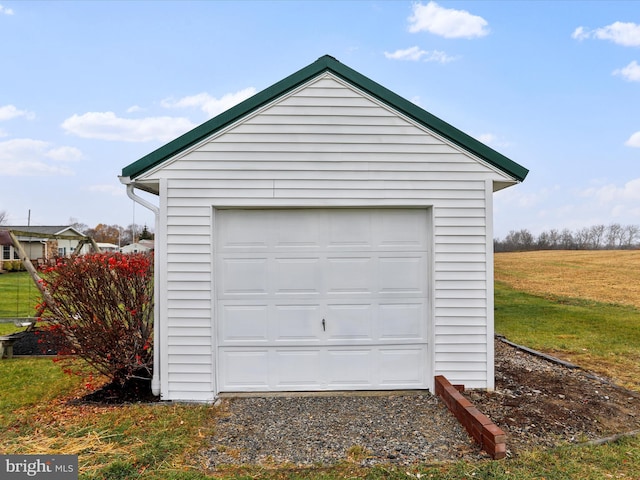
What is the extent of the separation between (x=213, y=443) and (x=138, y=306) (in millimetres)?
2253

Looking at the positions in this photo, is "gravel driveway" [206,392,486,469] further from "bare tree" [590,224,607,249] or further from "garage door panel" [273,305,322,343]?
"bare tree" [590,224,607,249]

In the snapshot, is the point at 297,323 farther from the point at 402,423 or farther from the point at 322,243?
the point at 402,423

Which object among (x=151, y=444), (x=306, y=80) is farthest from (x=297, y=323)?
(x=306, y=80)

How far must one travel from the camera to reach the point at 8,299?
14344 mm

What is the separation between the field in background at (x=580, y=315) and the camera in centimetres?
689

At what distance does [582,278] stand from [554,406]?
69.6ft

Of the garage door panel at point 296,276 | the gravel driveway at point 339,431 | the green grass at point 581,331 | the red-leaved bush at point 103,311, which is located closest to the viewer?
the gravel driveway at point 339,431

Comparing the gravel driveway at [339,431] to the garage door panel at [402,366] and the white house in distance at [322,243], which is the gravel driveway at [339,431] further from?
the white house in distance at [322,243]

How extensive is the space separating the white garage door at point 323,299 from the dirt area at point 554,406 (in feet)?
3.49

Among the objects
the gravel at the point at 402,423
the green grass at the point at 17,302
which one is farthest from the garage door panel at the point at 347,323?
the green grass at the point at 17,302

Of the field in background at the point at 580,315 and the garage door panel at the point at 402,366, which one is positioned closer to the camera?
the garage door panel at the point at 402,366

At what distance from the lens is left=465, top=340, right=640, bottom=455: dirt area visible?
373 centimetres

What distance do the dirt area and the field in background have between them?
2.64 feet

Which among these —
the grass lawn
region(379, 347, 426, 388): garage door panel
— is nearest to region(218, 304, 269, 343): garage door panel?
the grass lawn
